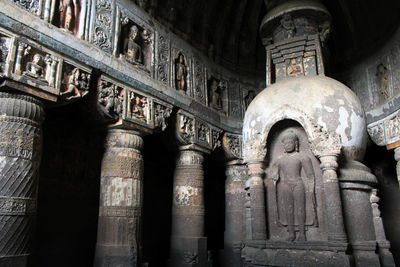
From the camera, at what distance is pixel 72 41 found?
20.8 ft

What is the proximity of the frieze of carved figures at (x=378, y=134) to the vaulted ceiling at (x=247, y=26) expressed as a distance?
2582 mm

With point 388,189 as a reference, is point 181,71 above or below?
above

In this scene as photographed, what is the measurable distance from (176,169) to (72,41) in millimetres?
4043

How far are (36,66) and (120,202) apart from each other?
2860 millimetres

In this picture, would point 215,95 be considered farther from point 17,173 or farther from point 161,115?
point 17,173

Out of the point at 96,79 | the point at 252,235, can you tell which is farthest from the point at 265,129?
the point at 96,79

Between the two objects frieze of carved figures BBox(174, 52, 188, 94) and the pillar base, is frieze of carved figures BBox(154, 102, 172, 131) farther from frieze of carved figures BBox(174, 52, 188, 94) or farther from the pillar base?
the pillar base

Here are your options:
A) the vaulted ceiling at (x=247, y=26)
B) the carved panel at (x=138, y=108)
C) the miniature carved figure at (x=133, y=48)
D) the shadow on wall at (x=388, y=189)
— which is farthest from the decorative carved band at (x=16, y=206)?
the shadow on wall at (x=388, y=189)

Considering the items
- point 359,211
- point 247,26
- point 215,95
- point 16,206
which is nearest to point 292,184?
point 359,211

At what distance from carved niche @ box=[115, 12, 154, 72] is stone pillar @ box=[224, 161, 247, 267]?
431 centimetres

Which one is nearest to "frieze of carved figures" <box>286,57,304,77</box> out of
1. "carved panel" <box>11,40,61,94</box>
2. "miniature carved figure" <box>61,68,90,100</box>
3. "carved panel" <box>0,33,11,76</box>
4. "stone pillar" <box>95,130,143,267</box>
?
"stone pillar" <box>95,130,143,267</box>

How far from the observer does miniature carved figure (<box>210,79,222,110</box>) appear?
34.5 feet

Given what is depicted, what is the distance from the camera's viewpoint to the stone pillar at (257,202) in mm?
7188

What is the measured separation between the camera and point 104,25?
23.8 ft
